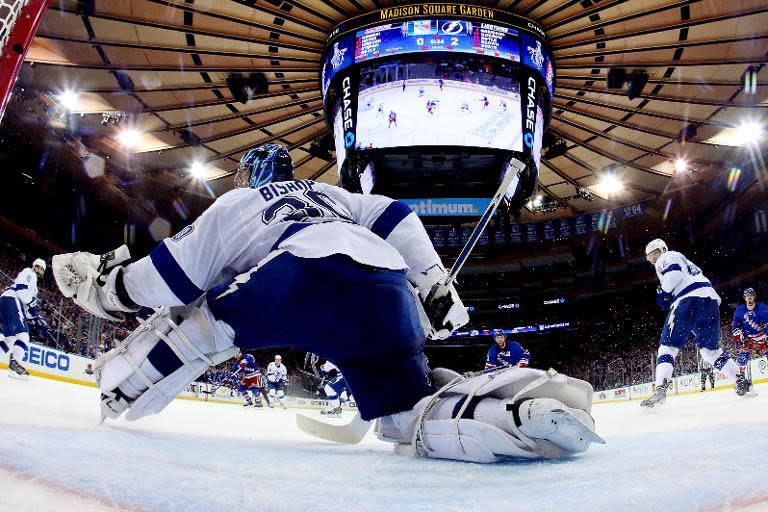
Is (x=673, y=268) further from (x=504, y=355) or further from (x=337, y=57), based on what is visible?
(x=337, y=57)

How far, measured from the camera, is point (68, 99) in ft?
35.4

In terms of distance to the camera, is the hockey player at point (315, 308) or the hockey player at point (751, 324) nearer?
the hockey player at point (315, 308)

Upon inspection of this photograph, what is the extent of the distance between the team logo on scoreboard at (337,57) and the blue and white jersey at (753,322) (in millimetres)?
6655

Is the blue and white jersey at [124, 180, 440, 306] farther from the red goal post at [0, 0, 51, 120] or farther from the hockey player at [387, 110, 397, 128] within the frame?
the hockey player at [387, 110, 397, 128]

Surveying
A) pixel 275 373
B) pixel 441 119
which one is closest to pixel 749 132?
pixel 441 119

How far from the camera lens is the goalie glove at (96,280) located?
204 centimetres

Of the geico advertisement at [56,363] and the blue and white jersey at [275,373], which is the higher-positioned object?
the geico advertisement at [56,363]

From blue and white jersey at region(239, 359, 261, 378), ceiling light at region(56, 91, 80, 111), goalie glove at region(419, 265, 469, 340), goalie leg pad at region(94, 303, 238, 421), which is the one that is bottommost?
blue and white jersey at region(239, 359, 261, 378)

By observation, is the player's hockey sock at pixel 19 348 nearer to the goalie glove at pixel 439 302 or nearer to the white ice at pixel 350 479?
the white ice at pixel 350 479

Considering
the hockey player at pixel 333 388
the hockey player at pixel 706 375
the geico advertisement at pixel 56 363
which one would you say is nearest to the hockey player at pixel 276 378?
the hockey player at pixel 333 388

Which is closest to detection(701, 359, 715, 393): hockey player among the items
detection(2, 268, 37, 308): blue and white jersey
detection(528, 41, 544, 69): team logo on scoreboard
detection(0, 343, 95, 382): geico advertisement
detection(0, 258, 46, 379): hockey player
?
detection(528, 41, 544, 69): team logo on scoreboard

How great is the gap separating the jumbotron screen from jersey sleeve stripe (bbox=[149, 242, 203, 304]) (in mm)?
6425

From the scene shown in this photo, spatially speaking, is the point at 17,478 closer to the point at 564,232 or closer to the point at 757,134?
the point at 757,134

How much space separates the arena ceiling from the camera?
8.02 metres
